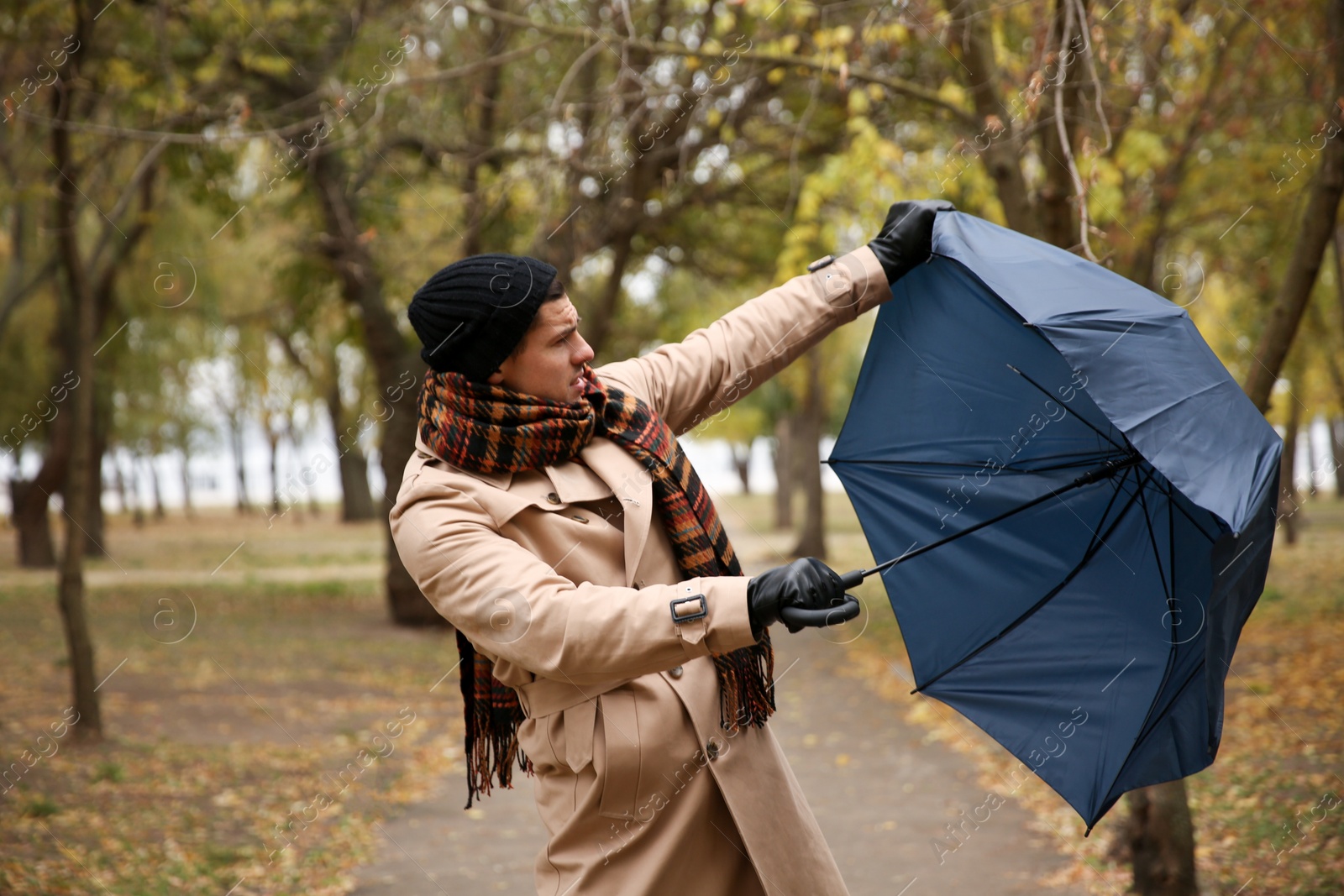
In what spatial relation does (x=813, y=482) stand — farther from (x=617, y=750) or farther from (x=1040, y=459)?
(x=617, y=750)

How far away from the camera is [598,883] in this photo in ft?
7.68

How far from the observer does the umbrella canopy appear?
2.32 m

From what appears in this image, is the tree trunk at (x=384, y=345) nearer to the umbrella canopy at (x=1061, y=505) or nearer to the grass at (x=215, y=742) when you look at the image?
the grass at (x=215, y=742)

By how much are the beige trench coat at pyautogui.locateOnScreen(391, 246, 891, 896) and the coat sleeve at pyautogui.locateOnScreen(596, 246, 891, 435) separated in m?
0.43

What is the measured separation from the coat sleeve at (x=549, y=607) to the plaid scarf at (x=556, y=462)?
0.55 ft

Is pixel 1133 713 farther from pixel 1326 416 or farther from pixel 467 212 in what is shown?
pixel 1326 416

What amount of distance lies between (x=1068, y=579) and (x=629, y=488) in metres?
1.11

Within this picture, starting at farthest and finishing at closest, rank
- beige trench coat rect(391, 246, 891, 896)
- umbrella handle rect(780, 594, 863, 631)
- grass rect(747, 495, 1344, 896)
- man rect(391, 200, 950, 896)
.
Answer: grass rect(747, 495, 1344, 896), man rect(391, 200, 950, 896), beige trench coat rect(391, 246, 891, 896), umbrella handle rect(780, 594, 863, 631)

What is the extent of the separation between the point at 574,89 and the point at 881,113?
2.74 meters

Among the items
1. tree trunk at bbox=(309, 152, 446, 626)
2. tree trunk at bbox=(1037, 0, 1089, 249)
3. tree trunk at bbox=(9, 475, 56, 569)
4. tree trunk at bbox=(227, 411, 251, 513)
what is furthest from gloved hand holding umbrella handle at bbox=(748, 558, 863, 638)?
tree trunk at bbox=(227, 411, 251, 513)

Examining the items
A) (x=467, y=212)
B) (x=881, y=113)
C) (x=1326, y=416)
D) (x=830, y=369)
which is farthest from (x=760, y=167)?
(x=1326, y=416)

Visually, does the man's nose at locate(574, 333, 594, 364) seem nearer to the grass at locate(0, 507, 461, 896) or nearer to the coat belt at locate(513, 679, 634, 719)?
the coat belt at locate(513, 679, 634, 719)

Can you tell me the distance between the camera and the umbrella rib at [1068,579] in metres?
2.60

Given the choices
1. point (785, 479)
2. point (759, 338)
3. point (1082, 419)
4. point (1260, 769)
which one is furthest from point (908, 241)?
point (785, 479)
